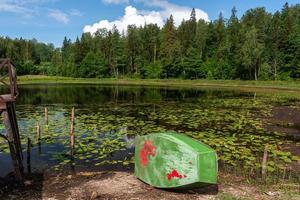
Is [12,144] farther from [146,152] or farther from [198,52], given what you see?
[198,52]

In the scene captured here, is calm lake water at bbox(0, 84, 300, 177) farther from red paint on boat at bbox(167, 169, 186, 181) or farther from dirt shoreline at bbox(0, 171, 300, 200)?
red paint on boat at bbox(167, 169, 186, 181)

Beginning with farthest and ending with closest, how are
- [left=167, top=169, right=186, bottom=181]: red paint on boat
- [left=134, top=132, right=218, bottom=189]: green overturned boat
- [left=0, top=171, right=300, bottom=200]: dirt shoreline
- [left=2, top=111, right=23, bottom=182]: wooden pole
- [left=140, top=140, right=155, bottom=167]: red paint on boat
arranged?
[left=2, top=111, right=23, bottom=182]: wooden pole < [left=140, top=140, right=155, bottom=167]: red paint on boat < [left=0, top=171, right=300, bottom=200]: dirt shoreline < [left=167, top=169, right=186, bottom=181]: red paint on boat < [left=134, top=132, right=218, bottom=189]: green overturned boat

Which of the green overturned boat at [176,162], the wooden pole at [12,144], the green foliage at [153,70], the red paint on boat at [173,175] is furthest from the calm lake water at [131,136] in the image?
the green foliage at [153,70]

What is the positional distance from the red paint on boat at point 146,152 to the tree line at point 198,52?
237 ft

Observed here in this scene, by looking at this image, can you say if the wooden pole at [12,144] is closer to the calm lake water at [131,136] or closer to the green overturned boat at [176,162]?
the calm lake water at [131,136]

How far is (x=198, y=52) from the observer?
9831 centimetres

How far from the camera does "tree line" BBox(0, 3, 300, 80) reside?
81.3 meters

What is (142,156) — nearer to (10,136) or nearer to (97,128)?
(10,136)

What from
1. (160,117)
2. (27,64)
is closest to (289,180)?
(160,117)

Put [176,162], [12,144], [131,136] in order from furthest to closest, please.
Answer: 1. [131,136]
2. [12,144]
3. [176,162]

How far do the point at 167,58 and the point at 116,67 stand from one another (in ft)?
70.3

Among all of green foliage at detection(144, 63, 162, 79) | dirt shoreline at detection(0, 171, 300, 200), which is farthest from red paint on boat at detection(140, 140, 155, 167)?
green foliage at detection(144, 63, 162, 79)

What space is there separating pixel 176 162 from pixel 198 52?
91.4m

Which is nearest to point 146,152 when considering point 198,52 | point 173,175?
point 173,175
